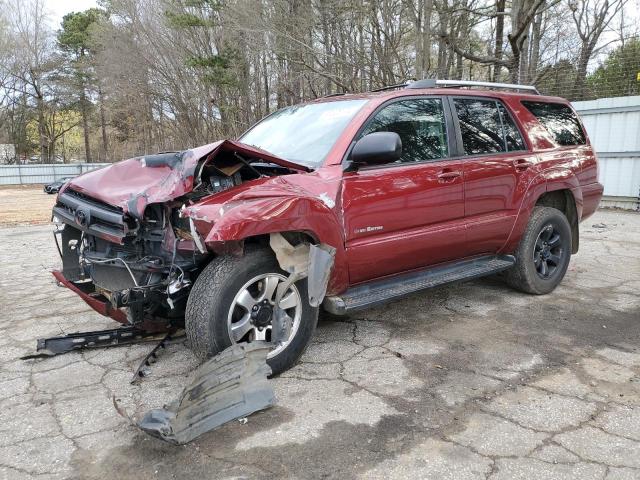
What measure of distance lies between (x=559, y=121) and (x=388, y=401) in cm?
365

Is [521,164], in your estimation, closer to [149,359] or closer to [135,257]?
[135,257]

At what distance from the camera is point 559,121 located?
5.03 m

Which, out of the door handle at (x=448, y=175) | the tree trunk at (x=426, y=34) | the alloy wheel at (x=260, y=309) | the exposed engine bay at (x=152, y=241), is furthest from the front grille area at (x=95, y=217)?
the tree trunk at (x=426, y=34)

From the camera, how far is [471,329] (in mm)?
3996

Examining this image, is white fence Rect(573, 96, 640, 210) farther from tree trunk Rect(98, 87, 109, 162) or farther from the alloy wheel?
tree trunk Rect(98, 87, 109, 162)

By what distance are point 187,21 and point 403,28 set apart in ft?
35.4

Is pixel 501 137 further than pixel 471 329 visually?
Yes

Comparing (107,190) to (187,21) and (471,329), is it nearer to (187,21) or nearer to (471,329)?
(471,329)

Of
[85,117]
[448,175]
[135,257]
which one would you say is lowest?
[135,257]

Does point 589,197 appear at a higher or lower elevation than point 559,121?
lower

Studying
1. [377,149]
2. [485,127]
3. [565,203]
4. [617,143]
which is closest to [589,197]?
[565,203]

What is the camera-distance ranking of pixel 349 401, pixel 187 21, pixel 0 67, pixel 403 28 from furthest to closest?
pixel 0 67 < pixel 187 21 < pixel 403 28 < pixel 349 401

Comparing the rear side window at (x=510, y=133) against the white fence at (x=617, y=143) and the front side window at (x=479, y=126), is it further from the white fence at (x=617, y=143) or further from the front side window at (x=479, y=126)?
the white fence at (x=617, y=143)

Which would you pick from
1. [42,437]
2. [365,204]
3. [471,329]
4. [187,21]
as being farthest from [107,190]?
[187,21]
